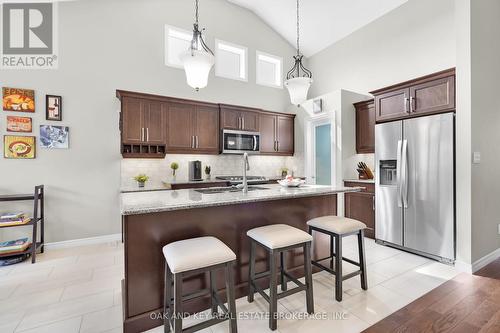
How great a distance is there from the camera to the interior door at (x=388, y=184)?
10.9 ft

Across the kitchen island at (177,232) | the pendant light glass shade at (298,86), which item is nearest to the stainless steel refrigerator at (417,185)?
the kitchen island at (177,232)

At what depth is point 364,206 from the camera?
398 cm

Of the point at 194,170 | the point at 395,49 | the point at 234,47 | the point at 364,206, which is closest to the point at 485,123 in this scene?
the point at 364,206

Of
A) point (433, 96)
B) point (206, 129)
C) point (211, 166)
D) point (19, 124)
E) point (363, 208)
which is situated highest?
point (433, 96)

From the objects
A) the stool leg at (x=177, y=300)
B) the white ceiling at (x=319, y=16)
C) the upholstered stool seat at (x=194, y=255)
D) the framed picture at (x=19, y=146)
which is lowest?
the stool leg at (x=177, y=300)

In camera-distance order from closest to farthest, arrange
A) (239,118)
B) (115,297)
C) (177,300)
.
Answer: (177,300) < (115,297) < (239,118)

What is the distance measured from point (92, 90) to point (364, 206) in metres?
4.92

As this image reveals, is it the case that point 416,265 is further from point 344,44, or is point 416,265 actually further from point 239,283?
point 344,44

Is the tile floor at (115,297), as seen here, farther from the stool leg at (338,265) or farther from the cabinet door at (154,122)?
the cabinet door at (154,122)

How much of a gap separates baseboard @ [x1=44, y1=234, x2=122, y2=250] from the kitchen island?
234 cm

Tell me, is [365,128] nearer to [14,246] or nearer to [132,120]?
[132,120]

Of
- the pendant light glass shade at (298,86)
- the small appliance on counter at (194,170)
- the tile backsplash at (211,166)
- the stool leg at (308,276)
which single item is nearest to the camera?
the stool leg at (308,276)

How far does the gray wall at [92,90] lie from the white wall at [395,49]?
11.5 ft

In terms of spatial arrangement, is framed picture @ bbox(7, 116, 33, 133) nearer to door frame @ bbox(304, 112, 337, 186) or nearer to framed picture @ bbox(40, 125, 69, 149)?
framed picture @ bbox(40, 125, 69, 149)
